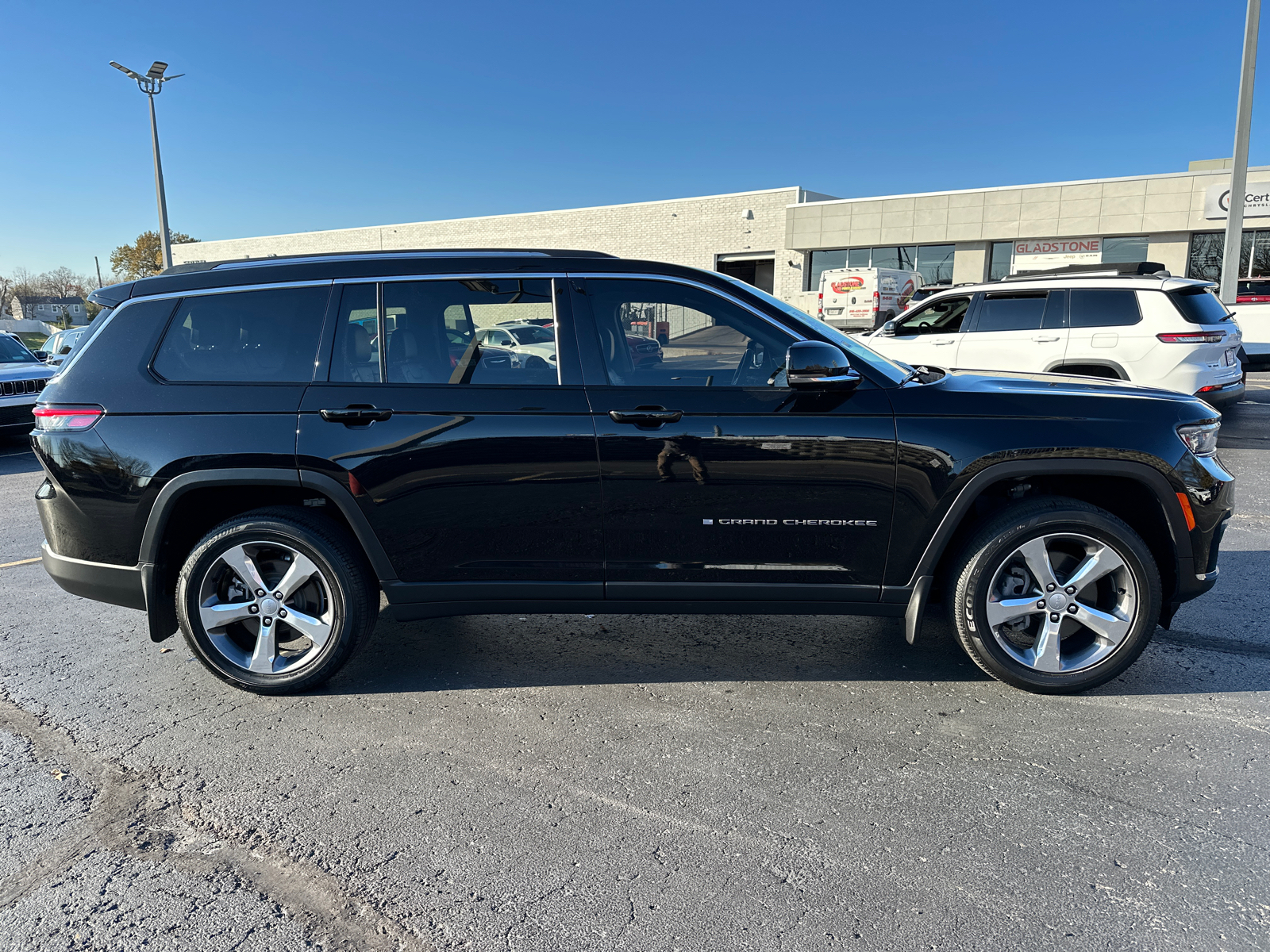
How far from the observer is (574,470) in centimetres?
344

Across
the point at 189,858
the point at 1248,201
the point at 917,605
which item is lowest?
the point at 189,858

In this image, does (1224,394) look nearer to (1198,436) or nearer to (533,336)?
(1198,436)

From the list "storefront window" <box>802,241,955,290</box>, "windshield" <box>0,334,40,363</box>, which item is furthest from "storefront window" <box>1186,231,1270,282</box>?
"windshield" <box>0,334,40,363</box>

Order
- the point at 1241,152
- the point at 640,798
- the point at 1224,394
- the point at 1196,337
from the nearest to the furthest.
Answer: the point at 640,798
the point at 1196,337
the point at 1224,394
the point at 1241,152

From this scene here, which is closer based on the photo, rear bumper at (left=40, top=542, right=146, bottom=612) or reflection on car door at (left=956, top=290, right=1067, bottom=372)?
rear bumper at (left=40, top=542, right=146, bottom=612)

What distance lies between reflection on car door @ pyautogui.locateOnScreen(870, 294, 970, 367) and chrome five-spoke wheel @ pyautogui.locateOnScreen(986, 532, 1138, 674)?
745cm

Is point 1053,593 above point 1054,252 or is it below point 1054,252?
below

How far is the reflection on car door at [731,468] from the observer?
339 cm

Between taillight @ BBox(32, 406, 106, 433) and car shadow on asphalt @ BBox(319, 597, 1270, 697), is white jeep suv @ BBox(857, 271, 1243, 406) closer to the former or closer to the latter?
car shadow on asphalt @ BBox(319, 597, 1270, 697)

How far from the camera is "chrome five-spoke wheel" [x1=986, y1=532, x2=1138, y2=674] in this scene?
3455mm

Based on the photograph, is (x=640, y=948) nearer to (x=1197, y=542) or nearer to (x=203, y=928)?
(x=203, y=928)

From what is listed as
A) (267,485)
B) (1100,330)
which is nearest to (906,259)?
(1100,330)

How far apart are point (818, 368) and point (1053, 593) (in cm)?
137

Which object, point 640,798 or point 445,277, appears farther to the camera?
point 445,277
